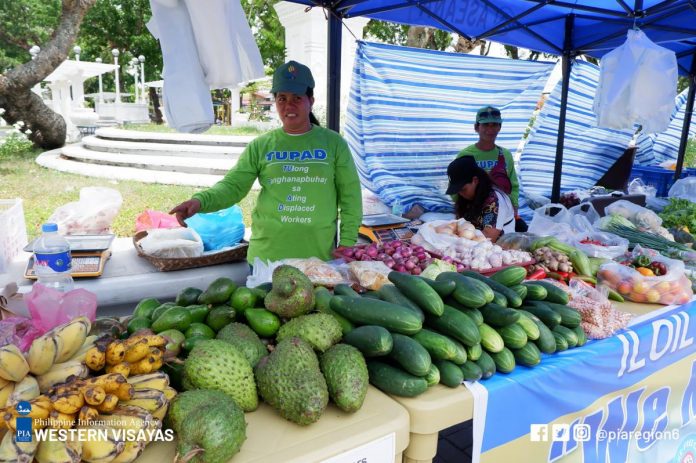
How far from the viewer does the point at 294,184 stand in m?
3.02

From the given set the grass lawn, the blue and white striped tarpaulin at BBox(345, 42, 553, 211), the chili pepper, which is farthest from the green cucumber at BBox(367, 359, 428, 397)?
the grass lawn

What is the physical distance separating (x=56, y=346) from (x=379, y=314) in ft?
3.13

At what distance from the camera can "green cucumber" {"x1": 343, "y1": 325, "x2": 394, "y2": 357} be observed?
4.71 ft

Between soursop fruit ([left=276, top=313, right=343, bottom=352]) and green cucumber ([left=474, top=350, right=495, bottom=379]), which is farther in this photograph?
green cucumber ([left=474, top=350, right=495, bottom=379])

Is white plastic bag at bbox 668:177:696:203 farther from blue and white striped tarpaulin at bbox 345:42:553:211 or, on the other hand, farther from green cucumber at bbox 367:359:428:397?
green cucumber at bbox 367:359:428:397

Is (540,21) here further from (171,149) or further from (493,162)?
(171,149)

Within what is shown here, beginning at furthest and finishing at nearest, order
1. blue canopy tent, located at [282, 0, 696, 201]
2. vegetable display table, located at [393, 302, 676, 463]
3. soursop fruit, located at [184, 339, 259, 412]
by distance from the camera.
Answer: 1. blue canopy tent, located at [282, 0, 696, 201]
2. vegetable display table, located at [393, 302, 676, 463]
3. soursop fruit, located at [184, 339, 259, 412]

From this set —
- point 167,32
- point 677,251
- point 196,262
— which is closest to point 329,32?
point 167,32

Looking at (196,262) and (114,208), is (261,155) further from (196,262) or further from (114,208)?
(114,208)

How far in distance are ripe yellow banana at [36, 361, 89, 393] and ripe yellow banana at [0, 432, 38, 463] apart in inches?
6.7

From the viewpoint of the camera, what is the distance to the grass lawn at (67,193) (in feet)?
22.9

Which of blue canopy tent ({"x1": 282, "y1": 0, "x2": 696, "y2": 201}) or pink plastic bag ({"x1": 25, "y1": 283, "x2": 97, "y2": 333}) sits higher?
blue canopy tent ({"x1": 282, "y1": 0, "x2": 696, "y2": 201})

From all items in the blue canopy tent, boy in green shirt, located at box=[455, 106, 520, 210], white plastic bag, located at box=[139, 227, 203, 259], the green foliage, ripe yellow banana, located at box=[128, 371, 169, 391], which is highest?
the green foliage

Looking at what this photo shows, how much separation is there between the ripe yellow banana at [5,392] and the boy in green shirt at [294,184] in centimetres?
186
